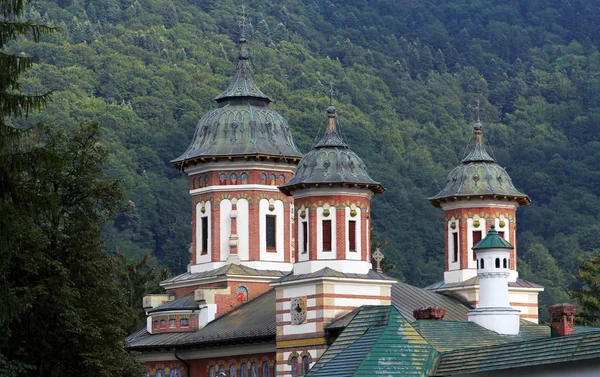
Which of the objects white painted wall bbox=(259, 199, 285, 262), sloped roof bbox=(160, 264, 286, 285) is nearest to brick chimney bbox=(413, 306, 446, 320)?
sloped roof bbox=(160, 264, 286, 285)

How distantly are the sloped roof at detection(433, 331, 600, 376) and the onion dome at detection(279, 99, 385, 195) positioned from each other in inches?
618

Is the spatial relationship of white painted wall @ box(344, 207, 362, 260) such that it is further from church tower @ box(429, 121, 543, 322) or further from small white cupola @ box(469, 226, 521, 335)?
church tower @ box(429, 121, 543, 322)

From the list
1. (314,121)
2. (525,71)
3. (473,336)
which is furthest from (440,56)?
(473,336)

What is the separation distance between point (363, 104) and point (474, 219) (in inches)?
3949

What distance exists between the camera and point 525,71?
190 metres

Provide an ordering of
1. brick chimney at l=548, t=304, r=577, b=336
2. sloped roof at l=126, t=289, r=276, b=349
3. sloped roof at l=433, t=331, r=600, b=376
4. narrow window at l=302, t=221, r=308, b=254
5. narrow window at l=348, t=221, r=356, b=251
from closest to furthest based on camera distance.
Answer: sloped roof at l=433, t=331, r=600, b=376 < brick chimney at l=548, t=304, r=577, b=336 < narrow window at l=348, t=221, r=356, b=251 < narrow window at l=302, t=221, r=308, b=254 < sloped roof at l=126, t=289, r=276, b=349

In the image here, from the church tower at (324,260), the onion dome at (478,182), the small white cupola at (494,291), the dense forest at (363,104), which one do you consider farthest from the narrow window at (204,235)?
the dense forest at (363,104)

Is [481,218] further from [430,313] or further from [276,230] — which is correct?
[430,313]

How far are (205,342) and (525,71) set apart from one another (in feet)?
424

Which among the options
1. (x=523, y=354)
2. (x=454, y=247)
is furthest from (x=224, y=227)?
(x=523, y=354)

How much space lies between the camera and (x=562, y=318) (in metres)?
54.5

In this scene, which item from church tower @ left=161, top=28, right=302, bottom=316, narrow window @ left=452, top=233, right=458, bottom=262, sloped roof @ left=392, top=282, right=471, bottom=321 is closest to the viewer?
sloped roof @ left=392, top=282, right=471, bottom=321

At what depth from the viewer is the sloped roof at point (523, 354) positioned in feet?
132

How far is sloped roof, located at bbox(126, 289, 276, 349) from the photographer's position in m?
63.8
